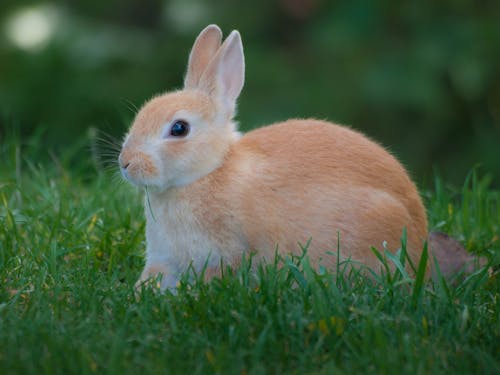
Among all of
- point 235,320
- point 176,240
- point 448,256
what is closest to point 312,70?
point 448,256

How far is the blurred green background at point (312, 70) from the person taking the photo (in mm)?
8422

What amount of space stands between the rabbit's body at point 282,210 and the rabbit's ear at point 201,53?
48 centimetres

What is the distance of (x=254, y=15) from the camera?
9664 mm

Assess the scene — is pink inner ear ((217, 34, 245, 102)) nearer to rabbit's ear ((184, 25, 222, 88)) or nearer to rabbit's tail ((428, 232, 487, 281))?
rabbit's ear ((184, 25, 222, 88))

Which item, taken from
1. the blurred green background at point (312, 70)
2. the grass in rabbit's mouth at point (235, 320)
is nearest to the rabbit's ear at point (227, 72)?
the grass in rabbit's mouth at point (235, 320)

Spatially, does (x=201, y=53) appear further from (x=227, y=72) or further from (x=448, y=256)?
(x=448, y=256)

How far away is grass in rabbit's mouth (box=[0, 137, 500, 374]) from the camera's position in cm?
307

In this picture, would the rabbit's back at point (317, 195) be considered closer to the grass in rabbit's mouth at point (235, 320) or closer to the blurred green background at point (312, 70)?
the grass in rabbit's mouth at point (235, 320)

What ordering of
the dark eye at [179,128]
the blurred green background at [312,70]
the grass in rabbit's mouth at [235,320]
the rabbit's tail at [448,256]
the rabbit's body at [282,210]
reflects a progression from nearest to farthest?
the grass in rabbit's mouth at [235,320] → the rabbit's body at [282,210] → the dark eye at [179,128] → the rabbit's tail at [448,256] → the blurred green background at [312,70]

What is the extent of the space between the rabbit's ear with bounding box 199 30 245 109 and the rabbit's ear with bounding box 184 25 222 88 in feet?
0.39

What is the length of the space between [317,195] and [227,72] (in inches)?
33.0

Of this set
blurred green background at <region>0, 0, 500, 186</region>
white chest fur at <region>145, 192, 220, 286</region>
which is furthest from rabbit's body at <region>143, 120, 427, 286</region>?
blurred green background at <region>0, 0, 500, 186</region>

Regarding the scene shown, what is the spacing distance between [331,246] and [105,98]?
18.4 ft

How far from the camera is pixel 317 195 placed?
415 centimetres
